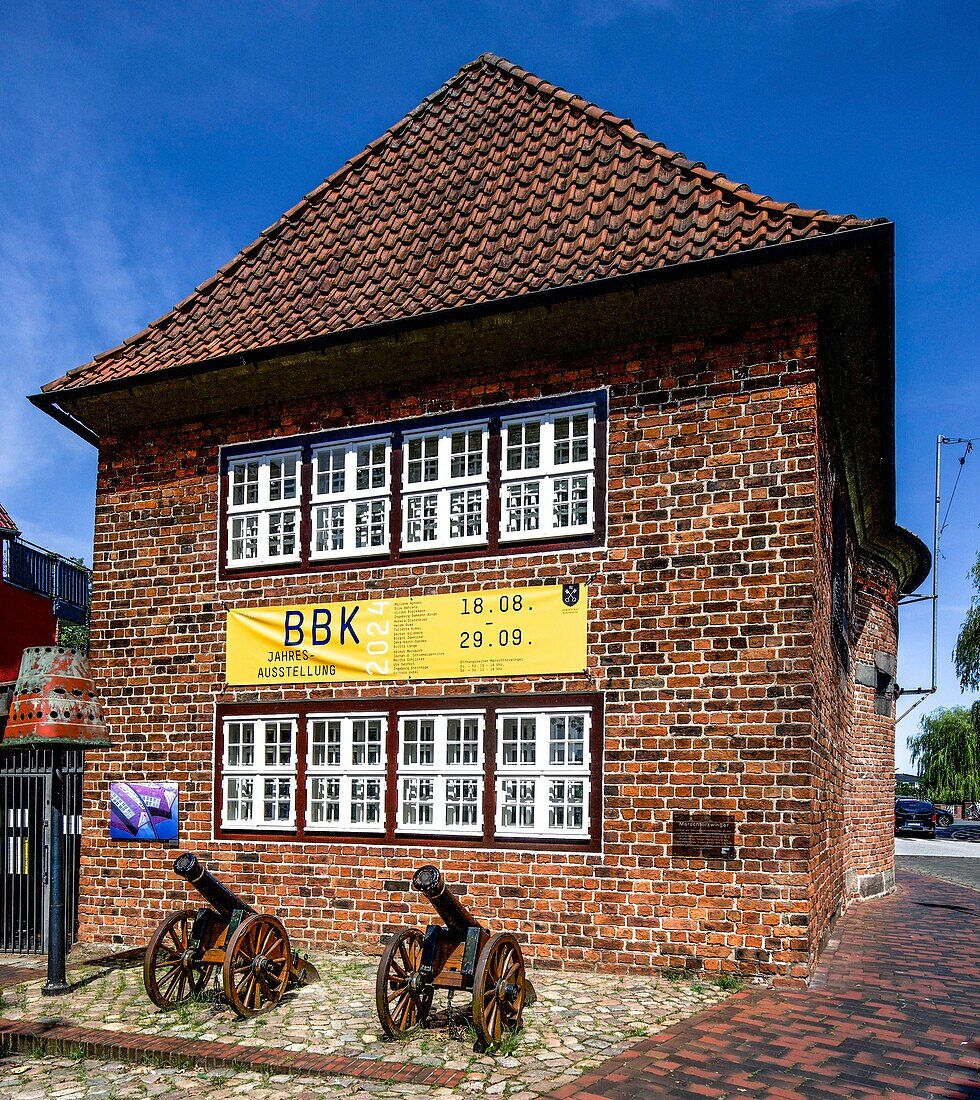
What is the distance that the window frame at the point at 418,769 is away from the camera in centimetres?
1048

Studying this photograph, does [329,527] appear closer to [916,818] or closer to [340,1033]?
[340,1033]

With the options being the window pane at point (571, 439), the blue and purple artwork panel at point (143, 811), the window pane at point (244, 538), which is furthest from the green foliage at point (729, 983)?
the window pane at point (244, 538)

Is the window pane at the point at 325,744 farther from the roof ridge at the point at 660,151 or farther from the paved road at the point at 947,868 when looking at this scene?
the paved road at the point at 947,868

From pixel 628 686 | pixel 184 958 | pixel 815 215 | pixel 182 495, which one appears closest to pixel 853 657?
pixel 628 686

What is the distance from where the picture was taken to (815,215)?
986cm

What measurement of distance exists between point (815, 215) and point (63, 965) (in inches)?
371

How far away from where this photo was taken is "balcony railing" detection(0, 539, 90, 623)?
67.3 feet

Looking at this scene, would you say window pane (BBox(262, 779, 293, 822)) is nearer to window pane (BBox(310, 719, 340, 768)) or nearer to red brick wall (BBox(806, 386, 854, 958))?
window pane (BBox(310, 719, 340, 768))

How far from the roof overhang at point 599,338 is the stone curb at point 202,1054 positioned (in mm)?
6814

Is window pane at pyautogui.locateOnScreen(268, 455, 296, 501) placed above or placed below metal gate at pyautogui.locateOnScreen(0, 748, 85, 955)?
above

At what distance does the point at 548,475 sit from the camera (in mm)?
11125

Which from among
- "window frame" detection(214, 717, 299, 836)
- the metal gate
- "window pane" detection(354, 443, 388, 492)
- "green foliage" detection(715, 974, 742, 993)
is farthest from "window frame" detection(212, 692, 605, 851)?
"window pane" detection(354, 443, 388, 492)

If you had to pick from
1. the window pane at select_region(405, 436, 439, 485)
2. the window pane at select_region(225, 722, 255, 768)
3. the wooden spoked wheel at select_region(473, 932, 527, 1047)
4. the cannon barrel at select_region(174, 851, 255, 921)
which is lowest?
the wooden spoked wheel at select_region(473, 932, 527, 1047)

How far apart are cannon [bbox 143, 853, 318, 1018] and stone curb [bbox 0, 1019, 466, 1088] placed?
2.04 feet
